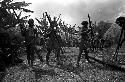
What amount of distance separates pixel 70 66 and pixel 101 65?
5.78 ft

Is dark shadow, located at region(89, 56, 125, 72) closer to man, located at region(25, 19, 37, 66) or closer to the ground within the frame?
the ground

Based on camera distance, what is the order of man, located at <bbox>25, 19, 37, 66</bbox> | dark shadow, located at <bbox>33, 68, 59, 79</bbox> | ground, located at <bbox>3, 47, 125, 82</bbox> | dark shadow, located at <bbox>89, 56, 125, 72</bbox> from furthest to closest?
man, located at <bbox>25, 19, 37, 66</bbox>, dark shadow, located at <bbox>89, 56, 125, 72</bbox>, dark shadow, located at <bbox>33, 68, 59, 79</bbox>, ground, located at <bbox>3, 47, 125, 82</bbox>

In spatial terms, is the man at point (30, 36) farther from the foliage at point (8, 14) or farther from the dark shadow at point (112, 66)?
the dark shadow at point (112, 66)

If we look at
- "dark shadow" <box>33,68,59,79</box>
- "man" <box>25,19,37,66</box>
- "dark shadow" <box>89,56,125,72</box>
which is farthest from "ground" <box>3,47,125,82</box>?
"man" <box>25,19,37,66</box>

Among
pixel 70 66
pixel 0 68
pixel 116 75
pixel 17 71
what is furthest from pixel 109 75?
pixel 0 68

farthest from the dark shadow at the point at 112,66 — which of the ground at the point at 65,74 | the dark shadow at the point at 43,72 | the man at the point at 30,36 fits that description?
the man at the point at 30,36

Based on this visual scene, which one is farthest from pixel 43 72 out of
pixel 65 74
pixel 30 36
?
pixel 30 36

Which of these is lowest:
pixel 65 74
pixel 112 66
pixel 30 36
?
pixel 65 74

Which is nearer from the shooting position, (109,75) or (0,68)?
(109,75)

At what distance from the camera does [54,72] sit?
10570 mm

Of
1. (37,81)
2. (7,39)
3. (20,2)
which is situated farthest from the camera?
(7,39)

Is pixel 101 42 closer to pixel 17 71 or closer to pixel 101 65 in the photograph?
pixel 101 65

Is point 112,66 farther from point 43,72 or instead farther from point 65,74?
point 43,72

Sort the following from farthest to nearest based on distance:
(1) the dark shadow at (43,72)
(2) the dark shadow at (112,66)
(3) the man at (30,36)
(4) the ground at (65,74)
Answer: (3) the man at (30,36), (2) the dark shadow at (112,66), (1) the dark shadow at (43,72), (4) the ground at (65,74)
